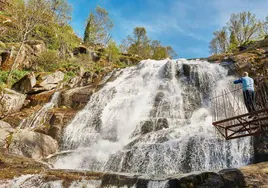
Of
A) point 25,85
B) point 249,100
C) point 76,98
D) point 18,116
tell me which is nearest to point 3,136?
point 18,116

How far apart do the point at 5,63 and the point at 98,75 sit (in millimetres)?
10828

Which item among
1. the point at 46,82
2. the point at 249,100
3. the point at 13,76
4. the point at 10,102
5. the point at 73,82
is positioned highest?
the point at 13,76

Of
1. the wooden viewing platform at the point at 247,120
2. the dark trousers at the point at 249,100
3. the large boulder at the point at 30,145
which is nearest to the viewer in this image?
the wooden viewing platform at the point at 247,120

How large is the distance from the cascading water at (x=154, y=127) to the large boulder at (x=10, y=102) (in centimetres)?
644

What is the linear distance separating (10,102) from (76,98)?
5.60 m

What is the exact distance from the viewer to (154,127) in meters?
16.7

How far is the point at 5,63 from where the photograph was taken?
29.7 metres

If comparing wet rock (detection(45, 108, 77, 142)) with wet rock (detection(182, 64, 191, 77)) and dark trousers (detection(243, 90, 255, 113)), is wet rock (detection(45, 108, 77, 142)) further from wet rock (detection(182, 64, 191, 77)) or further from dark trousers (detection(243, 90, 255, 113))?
dark trousers (detection(243, 90, 255, 113))

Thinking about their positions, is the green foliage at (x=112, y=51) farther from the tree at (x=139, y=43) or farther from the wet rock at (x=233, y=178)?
the wet rock at (x=233, y=178)

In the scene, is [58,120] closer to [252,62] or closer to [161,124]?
[161,124]

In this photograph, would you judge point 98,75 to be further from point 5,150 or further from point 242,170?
point 242,170

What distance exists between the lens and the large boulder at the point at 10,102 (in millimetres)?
21359

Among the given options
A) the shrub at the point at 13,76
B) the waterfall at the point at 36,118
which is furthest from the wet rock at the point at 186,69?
the shrub at the point at 13,76

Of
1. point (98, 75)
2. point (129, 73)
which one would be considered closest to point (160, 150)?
point (129, 73)
